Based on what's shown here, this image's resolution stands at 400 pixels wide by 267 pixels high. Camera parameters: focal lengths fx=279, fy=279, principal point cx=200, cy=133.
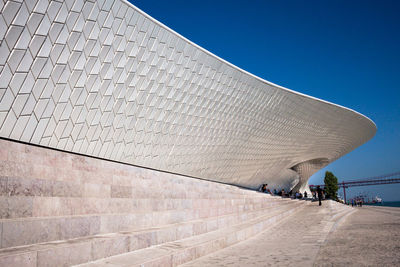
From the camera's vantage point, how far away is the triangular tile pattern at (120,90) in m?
7.50

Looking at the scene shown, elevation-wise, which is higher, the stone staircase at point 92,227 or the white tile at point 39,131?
the white tile at point 39,131

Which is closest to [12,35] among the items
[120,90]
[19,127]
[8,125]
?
[8,125]

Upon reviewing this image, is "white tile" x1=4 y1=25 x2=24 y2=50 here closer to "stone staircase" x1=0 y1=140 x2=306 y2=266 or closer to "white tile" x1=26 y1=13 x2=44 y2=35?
"white tile" x1=26 y1=13 x2=44 y2=35

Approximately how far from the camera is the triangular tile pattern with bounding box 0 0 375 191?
750 centimetres

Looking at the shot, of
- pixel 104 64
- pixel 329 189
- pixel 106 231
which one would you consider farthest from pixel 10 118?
pixel 329 189

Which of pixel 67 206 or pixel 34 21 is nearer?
pixel 67 206

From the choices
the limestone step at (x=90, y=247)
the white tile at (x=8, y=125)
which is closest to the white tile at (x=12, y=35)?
the white tile at (x=8, y=125)

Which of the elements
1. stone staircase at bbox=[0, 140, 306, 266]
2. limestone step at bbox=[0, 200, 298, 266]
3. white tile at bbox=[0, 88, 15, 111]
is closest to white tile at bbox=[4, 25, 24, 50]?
white tile at bbox=[0, 88, 15, 111]

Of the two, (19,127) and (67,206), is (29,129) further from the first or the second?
(67,206)

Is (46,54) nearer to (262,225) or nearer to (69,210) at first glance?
(69,210)

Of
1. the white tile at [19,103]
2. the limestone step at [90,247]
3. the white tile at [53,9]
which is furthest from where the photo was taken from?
the white tile at [19,103]

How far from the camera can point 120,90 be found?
10500 mm

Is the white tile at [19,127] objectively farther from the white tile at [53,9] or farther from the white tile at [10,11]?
the white tile at [53,9]

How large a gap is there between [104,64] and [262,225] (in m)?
7.18
